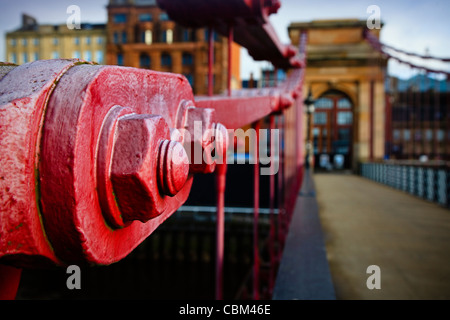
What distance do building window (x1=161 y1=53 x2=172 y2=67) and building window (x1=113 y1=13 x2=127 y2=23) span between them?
570cm

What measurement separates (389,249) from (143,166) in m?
4.75

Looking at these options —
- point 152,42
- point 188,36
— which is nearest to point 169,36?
point 152,42

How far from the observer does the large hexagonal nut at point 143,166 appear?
39 centimetres

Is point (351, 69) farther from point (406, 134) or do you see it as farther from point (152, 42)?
point (406, 134)

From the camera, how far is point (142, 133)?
1.31 feet

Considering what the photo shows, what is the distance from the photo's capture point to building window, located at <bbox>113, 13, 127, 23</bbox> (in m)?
37.4

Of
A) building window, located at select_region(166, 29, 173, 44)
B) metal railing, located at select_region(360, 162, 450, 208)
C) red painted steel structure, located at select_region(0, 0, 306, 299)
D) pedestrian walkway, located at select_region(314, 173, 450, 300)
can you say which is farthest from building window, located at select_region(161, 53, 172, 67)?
red painted steel structure, located at select_region(0, 0, 306, 299)

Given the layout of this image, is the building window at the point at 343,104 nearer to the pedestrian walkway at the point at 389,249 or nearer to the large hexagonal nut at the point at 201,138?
the pedestrian walkway at the point at 389,249

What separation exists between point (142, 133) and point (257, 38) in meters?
1.51

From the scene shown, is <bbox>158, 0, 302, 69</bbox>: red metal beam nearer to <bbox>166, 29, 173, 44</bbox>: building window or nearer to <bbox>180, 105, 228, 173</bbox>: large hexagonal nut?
<bbox>180, 105, 228, 173</bbox>: large hexagonal nut

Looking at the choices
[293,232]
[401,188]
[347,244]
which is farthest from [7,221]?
[401,188]

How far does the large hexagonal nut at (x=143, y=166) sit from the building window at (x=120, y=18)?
40706 mm

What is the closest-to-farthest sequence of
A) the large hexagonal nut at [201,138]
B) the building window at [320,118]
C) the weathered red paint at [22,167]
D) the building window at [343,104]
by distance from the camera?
the weathered red paint at [22,167] → the large hexagonal nut at [201,138] → the building window at [343,104] → the building window at [320,118]

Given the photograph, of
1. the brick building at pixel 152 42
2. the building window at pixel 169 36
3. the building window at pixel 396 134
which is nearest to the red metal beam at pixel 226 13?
the brick building at pixel 152 42
